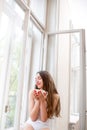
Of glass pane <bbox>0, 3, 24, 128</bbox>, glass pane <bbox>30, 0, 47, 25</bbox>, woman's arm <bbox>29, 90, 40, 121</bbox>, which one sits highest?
glass pane <bbox>30, 0, 47, 25</bbox>

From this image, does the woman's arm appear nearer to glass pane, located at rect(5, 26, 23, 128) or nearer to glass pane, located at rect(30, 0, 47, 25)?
glass pane, located at rect(5, 26, 23, 128)

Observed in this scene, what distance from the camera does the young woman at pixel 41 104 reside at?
154cm

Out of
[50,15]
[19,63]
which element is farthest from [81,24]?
[19,63]

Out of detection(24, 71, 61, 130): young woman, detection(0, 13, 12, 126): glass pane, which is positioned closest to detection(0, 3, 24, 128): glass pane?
detection(0, 13, 12, 126): glass pane

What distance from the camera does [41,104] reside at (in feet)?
5.09

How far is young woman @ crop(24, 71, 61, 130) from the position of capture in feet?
5.05

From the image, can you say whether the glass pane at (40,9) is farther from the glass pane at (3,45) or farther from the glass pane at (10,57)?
the glass pane at (3,45)

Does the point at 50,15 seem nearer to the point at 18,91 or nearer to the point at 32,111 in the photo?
the point at 18,91

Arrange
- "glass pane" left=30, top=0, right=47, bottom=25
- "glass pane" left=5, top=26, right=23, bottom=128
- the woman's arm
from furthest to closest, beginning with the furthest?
"glass pane" left=30, top=0, right=47, bottom=25
"glass pane" left=5, top=26, right=23, bottom=128
the woman's arm

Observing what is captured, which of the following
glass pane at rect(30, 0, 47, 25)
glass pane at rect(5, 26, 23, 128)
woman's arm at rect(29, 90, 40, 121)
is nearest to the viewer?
woman's arm at rect(29, 90, 40, 121)

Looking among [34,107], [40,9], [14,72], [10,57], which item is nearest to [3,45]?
[10,57]

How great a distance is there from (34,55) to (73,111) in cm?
268

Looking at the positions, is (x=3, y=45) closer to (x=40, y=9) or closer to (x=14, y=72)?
(x=14, y=72)

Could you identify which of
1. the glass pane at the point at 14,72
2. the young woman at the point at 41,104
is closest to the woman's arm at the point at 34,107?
the young woman at the point at 41,104
